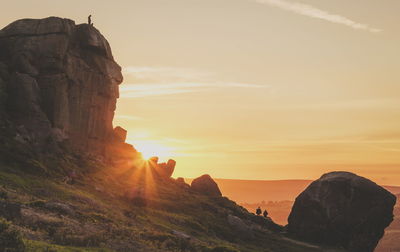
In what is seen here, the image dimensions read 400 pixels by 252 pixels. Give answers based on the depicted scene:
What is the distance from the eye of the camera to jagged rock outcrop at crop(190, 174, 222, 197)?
4843 inches

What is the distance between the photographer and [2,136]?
73.6m

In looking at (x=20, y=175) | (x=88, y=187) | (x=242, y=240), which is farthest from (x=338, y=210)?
(x=20, y=175)

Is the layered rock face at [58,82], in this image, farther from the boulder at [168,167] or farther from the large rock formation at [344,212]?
the large rock formation at [344,212]

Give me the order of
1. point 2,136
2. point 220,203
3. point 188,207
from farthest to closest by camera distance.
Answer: point 220,203 → point 188,207 → point 2,136

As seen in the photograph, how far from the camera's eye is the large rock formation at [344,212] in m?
97.9

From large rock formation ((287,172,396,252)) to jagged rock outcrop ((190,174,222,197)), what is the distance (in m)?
28.4

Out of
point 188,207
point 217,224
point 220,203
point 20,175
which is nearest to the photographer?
point 20,175

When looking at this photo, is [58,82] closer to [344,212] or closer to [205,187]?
[205,187]

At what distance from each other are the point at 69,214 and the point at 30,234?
49.7 feet

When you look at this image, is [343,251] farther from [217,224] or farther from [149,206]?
[149,206]

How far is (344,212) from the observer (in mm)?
98125

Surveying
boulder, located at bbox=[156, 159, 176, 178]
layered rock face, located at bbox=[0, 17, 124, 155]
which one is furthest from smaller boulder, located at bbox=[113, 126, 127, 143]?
boulder, located at bbox=[156, 159, 176, 178]

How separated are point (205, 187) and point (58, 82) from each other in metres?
52.0

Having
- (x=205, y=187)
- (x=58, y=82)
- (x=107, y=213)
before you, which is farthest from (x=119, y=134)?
(x=107, y=213)
